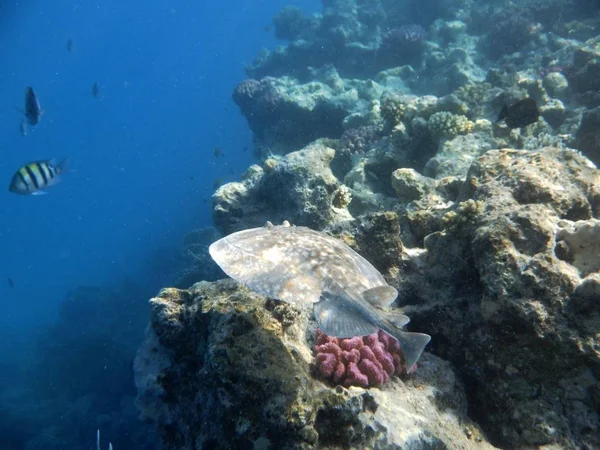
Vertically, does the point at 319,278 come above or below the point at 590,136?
below

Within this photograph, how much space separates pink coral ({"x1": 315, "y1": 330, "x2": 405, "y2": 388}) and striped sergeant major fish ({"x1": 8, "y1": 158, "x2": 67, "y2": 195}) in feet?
21.0

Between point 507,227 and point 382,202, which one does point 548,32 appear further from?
point 507,227

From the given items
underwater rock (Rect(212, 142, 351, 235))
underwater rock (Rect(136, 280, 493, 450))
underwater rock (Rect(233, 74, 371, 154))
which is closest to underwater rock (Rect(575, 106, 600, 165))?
underwater rock (Rect(212, 142, 351, 235))

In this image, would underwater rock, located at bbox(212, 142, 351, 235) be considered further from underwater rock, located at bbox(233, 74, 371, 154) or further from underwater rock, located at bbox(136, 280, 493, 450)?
underwater rock, located at bbox(233, 74, 371, 154)

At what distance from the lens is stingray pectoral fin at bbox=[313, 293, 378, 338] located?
244 centimetres

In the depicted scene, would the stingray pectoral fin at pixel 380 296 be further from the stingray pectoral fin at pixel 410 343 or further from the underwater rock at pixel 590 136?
the underwater rock at pixel 590 136

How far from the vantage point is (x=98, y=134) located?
4651 inches

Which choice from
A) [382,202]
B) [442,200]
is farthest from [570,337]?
[382,202]

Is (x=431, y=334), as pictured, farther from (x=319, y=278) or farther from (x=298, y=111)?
(x=298, y=111)

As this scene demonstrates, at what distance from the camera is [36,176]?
6.73 meters

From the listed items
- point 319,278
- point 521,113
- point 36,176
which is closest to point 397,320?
point 319,278

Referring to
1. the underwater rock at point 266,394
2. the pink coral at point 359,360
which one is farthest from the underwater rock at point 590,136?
the pink coral at point 359,360

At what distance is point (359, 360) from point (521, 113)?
20.2 ft

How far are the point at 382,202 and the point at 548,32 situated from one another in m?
15.6
